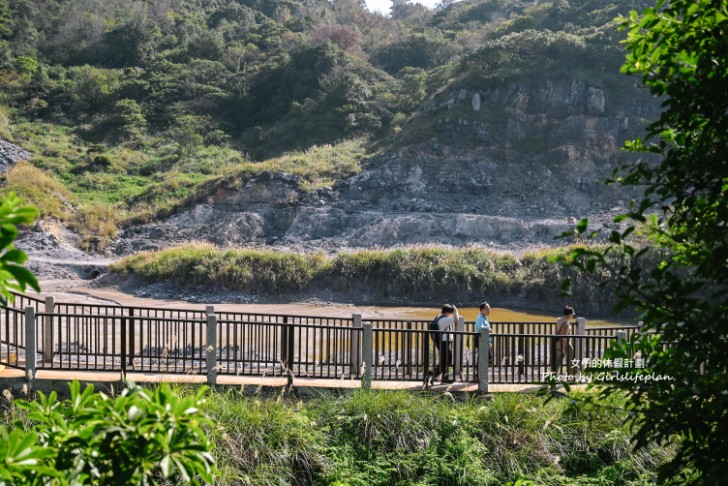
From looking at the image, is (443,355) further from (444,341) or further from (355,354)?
(355,354)

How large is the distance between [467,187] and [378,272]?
14.1 metres

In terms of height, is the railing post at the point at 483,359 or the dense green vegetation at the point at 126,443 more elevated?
the dense green vegetation at the point at 126,443

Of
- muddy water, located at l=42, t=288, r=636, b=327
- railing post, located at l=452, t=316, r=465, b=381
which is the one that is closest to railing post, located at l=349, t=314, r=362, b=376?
railing post, located at l=452, t=316, r=465, b=381

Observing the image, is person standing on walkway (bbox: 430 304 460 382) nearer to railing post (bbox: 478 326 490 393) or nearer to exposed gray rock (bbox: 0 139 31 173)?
railing post (bbox: 478 326 490 393)

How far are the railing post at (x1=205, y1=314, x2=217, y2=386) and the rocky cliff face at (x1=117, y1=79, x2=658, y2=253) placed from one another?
2640cm

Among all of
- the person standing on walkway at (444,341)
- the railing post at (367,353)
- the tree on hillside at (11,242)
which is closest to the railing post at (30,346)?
the railing post at (367,353)

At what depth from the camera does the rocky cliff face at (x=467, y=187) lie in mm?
39844

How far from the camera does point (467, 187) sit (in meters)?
44.8

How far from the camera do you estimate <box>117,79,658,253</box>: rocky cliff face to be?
39.8m

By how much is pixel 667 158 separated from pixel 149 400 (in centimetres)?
299

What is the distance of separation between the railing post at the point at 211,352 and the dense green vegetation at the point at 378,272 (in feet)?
65.9

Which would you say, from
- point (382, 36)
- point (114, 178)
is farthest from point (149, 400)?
point (382, 36)

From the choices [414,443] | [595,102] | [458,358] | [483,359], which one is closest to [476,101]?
[595,102]

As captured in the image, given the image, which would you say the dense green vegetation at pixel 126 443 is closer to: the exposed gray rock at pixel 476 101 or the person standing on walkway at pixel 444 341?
the person standing on walkway at pixel 444 341
